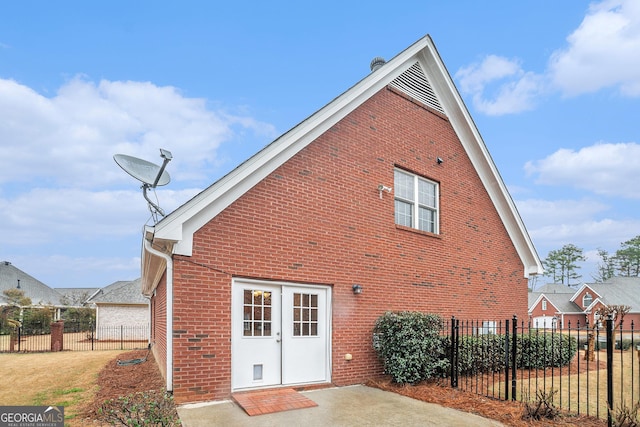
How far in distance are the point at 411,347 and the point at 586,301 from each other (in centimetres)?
4471

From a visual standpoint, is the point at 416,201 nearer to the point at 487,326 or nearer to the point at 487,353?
the point at 487,353

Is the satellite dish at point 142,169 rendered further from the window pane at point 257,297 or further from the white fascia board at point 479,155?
the white fascia board at point 479,155

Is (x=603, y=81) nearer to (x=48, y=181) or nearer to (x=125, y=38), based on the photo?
(x=125, y=38)

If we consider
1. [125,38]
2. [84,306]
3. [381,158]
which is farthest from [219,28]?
[84,306]

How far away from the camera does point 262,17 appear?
41.8 ft

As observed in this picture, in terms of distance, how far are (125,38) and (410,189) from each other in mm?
9235

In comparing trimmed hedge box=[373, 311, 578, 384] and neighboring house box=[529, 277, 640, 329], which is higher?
trimmed hedge box=[373, 311, 578, 384]

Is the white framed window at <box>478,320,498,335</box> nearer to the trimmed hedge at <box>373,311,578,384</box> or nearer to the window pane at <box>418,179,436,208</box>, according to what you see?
the trimmed hedge at <box>373,311,578,384</box>

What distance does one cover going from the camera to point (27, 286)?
1470 inches

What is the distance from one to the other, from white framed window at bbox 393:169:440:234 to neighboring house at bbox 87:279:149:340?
2085 centimetres

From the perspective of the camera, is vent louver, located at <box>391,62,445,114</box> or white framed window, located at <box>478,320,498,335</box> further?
white framed window, located at <box>478,320,498,335</box>

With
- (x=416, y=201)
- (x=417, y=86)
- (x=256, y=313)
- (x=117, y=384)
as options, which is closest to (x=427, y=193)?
(x=416, y=201)

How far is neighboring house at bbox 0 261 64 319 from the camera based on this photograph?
35812mm

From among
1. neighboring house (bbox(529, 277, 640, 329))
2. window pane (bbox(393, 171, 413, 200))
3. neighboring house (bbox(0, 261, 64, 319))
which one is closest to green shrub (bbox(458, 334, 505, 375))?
window pane (bbox(393, 171, 413, 200))
